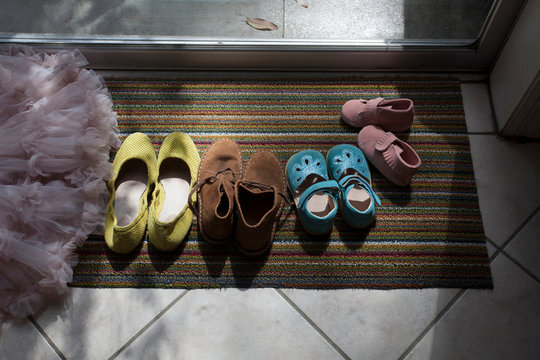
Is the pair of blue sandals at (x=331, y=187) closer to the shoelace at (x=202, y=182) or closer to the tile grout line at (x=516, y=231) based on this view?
the shoelace at (x=202, y=182)

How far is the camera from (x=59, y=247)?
4.17 ft

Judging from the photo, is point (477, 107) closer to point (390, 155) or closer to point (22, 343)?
point (390, 155)

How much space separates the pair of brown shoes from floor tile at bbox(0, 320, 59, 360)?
56 cm

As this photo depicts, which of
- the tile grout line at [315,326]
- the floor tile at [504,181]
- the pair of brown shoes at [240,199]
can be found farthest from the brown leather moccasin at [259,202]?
the floor tile at [504,181]

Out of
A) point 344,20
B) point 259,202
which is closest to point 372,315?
point 259,202

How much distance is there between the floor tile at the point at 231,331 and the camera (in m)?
1.22

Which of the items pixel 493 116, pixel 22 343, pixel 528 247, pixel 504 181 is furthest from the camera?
pixel 493 116

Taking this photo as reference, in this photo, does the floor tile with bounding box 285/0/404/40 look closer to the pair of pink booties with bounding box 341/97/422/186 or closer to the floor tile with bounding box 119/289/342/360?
the pair of pink booties with bounding box 341/97/422/186

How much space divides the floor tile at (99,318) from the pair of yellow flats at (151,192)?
144 mm

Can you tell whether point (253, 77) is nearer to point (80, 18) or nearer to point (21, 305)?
point (80, 18)

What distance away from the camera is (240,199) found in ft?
4.26

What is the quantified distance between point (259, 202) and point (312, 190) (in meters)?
0.17

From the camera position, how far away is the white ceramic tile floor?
1218 millimetres

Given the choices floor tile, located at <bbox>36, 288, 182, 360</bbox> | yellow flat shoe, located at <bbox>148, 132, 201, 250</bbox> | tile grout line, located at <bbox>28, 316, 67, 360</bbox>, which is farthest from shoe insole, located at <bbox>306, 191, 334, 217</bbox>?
tile grout line, located at <bbox>28, 316, 67, 360</bbox>
